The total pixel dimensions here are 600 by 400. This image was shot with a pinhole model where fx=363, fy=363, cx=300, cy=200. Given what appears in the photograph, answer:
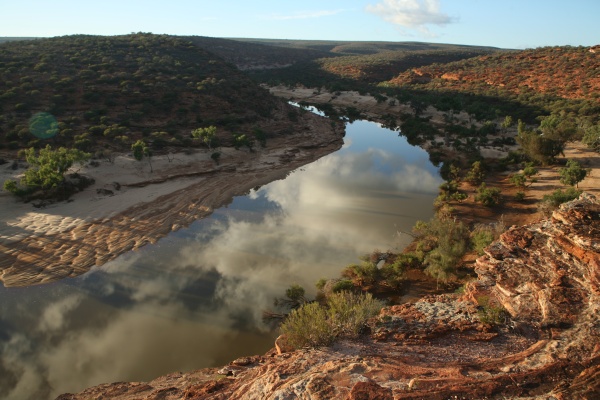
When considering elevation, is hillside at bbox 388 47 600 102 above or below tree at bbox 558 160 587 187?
above

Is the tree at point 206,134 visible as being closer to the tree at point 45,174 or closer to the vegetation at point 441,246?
the tree at point 45,174

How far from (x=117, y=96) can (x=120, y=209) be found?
2521 centimetres

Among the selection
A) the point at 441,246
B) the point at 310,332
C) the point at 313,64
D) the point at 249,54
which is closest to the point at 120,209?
the point at 310,332

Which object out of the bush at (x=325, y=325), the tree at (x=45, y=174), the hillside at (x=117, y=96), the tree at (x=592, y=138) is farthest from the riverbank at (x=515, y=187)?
the tree at (x=45, y=174)

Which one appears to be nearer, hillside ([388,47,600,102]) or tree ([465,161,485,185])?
tree ([465,161,485,185])

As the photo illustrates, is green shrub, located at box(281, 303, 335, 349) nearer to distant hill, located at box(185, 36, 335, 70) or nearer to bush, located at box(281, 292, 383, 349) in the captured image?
bush, located at box(281, 292, 383, 349)

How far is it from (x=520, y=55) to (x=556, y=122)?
50244 mm

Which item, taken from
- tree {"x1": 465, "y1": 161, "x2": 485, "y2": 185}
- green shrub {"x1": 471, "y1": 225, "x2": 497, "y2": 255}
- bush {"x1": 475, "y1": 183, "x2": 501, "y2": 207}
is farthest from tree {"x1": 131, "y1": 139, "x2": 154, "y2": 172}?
tree {"x1": 465, "y1": 161, "x2": 485, "y2": 185}

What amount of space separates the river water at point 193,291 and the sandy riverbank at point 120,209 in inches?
48.6

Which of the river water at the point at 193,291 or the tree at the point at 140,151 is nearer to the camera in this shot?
the river water at the point at 193,291

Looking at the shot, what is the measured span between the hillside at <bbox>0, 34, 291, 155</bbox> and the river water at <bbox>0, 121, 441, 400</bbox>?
56.3 feet

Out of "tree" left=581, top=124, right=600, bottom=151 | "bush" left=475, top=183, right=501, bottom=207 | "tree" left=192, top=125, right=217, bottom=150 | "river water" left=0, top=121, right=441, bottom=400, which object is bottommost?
"river water" left=0, top=121, right=441, bottom=400

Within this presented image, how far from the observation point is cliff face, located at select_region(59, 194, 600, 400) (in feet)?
26.1

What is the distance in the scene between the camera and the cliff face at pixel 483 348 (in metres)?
7.95
